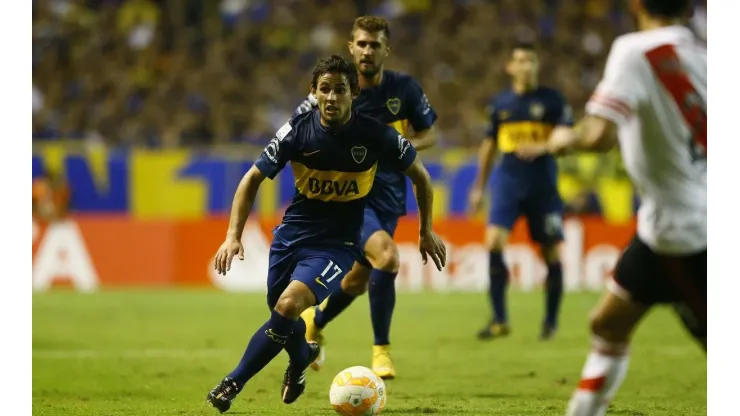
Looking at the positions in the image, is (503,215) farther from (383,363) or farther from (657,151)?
(657,151)

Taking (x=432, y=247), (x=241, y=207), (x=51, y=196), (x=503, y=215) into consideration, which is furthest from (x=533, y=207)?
(x=51, y=196)

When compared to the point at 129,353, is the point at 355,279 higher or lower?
higher

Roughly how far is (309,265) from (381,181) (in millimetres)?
1808

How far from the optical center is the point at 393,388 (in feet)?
25.0

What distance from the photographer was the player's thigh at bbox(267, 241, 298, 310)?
6598mm

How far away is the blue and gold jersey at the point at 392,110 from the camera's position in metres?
7.90

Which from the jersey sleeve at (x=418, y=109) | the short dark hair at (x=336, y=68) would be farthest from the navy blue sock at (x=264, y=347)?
the jersey sleeve at (x=418, y=109)

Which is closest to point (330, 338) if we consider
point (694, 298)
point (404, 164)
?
point (404, 164)

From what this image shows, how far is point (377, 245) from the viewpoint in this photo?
7.80 metres

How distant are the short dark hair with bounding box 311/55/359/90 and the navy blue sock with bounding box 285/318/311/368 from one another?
1432mm

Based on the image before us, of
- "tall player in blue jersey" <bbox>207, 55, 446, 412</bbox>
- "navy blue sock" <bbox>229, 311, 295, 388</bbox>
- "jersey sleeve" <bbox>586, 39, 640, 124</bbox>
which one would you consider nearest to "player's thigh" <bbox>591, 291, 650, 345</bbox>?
"jersey sleeve" <bbox>586, 39, 640, 124</bbox>

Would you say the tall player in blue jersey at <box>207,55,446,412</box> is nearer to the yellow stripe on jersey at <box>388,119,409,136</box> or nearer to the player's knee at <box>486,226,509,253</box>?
the yellow stripe on jersey at <box>388,119,409,136</box>

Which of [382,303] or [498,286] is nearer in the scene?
[382,303]

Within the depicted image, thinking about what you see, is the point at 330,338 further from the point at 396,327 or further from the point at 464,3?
the point at 464,3
